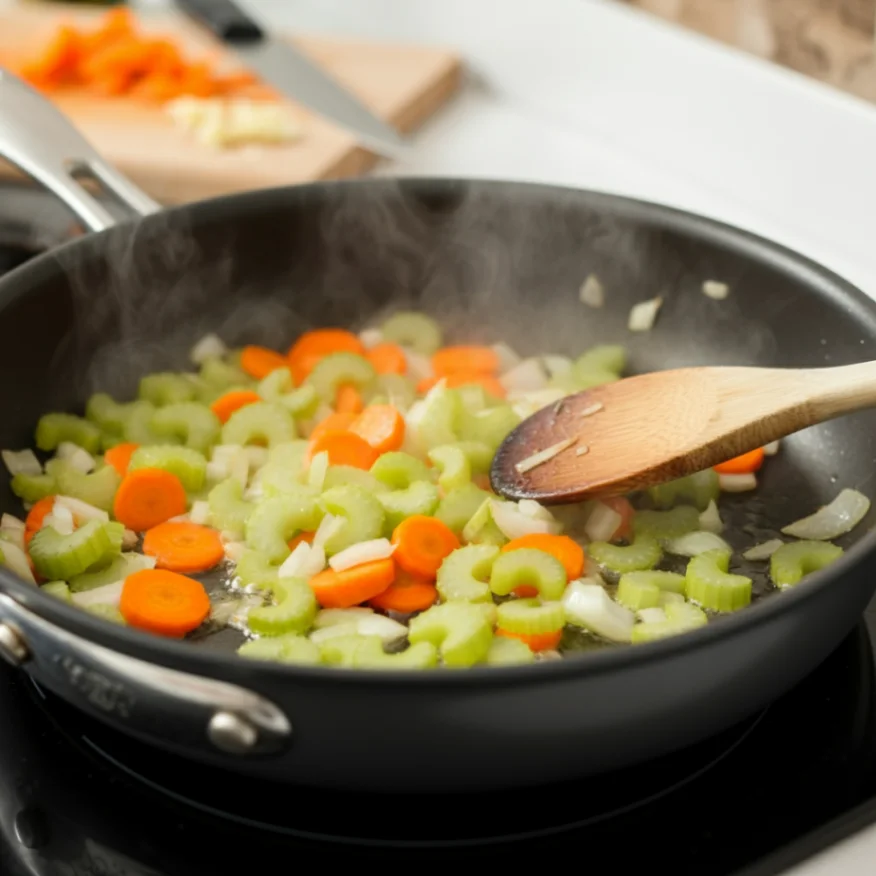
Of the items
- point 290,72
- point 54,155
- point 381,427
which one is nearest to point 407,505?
point 381,427

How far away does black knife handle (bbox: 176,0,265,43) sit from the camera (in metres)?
2.17

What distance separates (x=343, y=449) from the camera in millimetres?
1396

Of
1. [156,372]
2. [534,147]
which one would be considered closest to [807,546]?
[156,372]

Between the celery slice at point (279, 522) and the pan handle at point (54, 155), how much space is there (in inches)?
16.6

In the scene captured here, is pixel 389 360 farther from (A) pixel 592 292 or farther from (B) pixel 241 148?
(B) pixel 241 148

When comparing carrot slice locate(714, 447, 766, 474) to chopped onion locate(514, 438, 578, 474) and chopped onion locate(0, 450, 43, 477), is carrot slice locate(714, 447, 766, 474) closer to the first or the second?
chopped onion locate(514, 438, 578, 474)

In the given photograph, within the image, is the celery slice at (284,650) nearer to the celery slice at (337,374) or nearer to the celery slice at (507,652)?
the celery slice at (507,652)

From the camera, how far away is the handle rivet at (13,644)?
896 mm

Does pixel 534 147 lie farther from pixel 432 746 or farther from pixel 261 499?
pixel 432 746

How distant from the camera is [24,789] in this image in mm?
995

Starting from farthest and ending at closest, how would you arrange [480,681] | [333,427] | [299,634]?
[333,427] → [299,634] → [480,681]

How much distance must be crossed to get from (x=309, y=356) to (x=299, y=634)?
0.59 meters

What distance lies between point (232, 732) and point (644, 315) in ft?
3.23

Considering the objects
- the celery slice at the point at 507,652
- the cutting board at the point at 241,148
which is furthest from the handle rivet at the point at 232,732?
the cutting board at the point at 241,148
